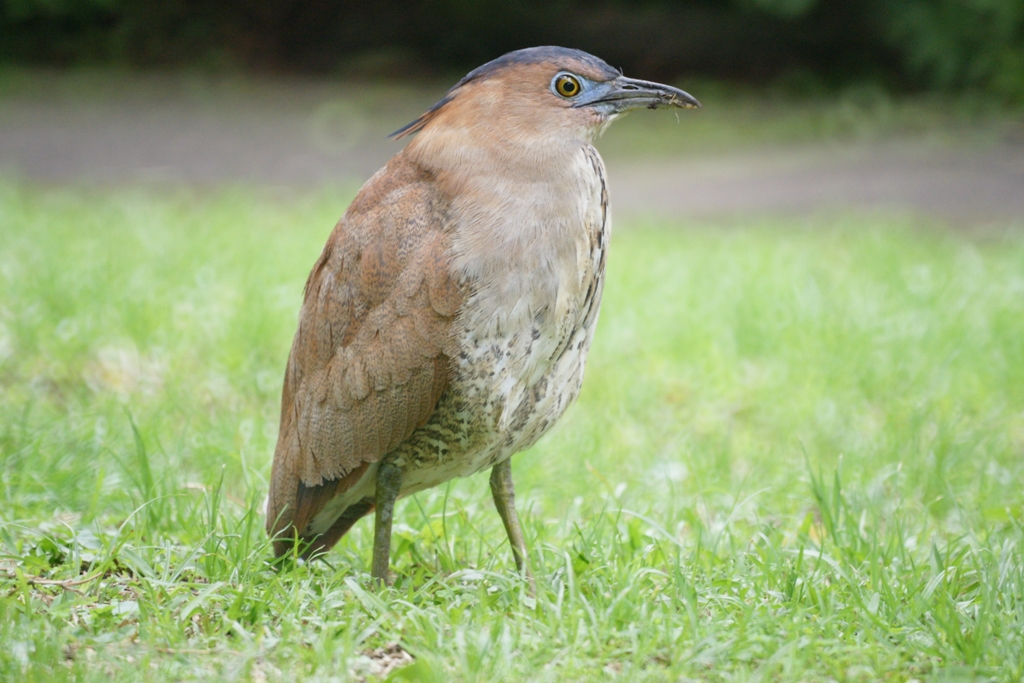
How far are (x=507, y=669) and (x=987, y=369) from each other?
3.17m

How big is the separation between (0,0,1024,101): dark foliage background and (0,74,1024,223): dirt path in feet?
5.64

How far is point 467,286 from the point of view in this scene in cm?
246

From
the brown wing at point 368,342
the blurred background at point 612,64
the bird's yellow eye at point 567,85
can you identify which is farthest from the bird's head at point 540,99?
the blurred background at point 612,64

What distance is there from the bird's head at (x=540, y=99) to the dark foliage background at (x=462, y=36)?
9.51m

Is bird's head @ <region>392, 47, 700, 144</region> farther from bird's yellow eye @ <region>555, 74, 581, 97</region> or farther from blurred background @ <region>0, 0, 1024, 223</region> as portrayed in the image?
blurred background @ <region>0, 0, 1024, 223</region>

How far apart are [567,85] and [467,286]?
590 mm

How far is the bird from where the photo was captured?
248 cm

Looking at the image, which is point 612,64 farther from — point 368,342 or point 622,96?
point 368,342

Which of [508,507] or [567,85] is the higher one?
[567,85]

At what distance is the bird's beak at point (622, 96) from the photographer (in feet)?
8.63

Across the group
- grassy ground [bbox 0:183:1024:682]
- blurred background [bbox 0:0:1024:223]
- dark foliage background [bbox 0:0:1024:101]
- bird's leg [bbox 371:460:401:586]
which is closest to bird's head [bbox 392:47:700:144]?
bird's leg [bbox 371:460:401:586]

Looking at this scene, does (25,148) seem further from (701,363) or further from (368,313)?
(368,313)

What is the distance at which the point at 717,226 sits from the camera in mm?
7695

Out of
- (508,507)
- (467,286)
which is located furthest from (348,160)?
(467,286)
